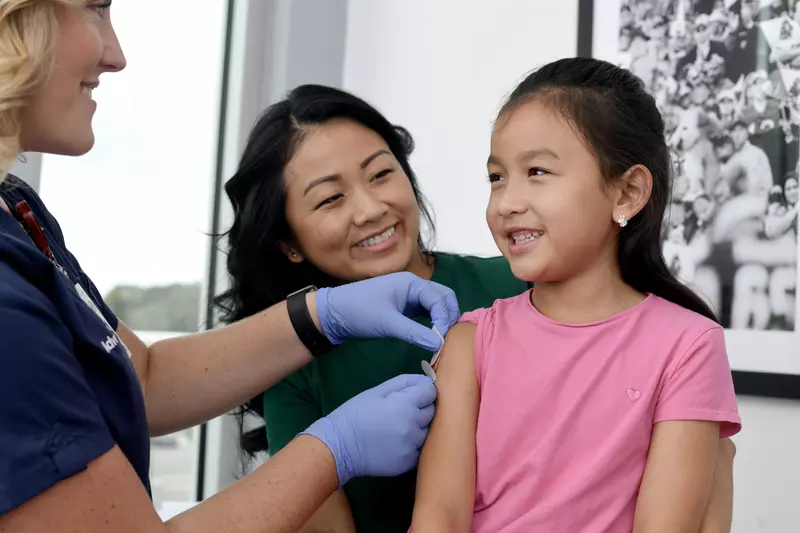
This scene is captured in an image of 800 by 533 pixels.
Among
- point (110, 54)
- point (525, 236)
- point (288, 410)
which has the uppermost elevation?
point (110, 54)

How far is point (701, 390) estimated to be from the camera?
1.03 metres

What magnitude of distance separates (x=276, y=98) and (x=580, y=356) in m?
1.61

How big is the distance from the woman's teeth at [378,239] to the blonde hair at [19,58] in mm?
678

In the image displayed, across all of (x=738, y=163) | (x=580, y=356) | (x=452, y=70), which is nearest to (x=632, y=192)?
(x=580, y=356)

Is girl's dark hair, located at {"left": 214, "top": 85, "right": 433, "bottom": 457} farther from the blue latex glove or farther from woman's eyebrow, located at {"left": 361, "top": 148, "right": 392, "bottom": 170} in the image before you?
the blue latex glove

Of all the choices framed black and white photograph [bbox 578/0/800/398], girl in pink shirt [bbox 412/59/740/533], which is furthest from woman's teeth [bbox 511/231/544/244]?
framed black and white photograph [bbox 578/0/800/398]

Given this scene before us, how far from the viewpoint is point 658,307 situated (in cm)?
113

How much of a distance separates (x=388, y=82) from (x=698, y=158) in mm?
1042

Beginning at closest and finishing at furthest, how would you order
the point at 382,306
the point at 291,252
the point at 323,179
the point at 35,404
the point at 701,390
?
the point at 35,404 < the point at 701,390 < the point at 382,306 < the point at 323,179 < the point at 291,252

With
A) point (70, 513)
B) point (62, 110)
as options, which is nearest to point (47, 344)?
point (70, 513)

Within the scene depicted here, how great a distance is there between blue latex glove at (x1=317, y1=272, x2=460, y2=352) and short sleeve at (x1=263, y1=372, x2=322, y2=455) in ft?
0.55

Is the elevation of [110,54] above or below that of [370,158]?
above

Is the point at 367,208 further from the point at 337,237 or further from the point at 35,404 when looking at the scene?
the point at 35,404

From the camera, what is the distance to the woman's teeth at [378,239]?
1.47m
